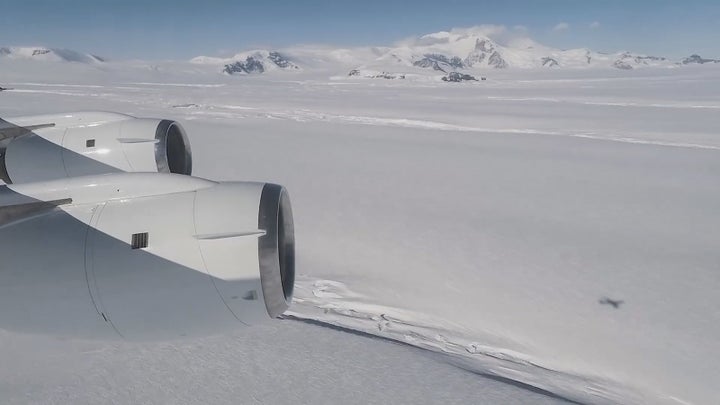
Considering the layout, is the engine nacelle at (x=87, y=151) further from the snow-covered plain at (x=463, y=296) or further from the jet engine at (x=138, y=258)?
the jet engine at (x=138, y=258)

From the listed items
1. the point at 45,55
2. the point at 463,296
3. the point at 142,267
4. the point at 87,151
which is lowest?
the point at 463,296

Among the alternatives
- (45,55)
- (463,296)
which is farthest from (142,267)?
(45,55)

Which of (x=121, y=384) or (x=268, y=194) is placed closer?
(x=268, y=194)

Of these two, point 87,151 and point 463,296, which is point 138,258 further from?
point 463,296

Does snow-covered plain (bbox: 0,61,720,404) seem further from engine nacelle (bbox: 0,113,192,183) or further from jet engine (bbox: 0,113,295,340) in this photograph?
engine nacelle (bbox: 0,113,192,183)

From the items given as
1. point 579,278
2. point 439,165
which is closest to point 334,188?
point 439,165

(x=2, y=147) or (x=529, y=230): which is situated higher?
(x=2, y=147)

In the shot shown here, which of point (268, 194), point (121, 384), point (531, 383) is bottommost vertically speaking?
point (531, 383)

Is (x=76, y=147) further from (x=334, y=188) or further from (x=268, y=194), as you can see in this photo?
(x=334, y=188)
